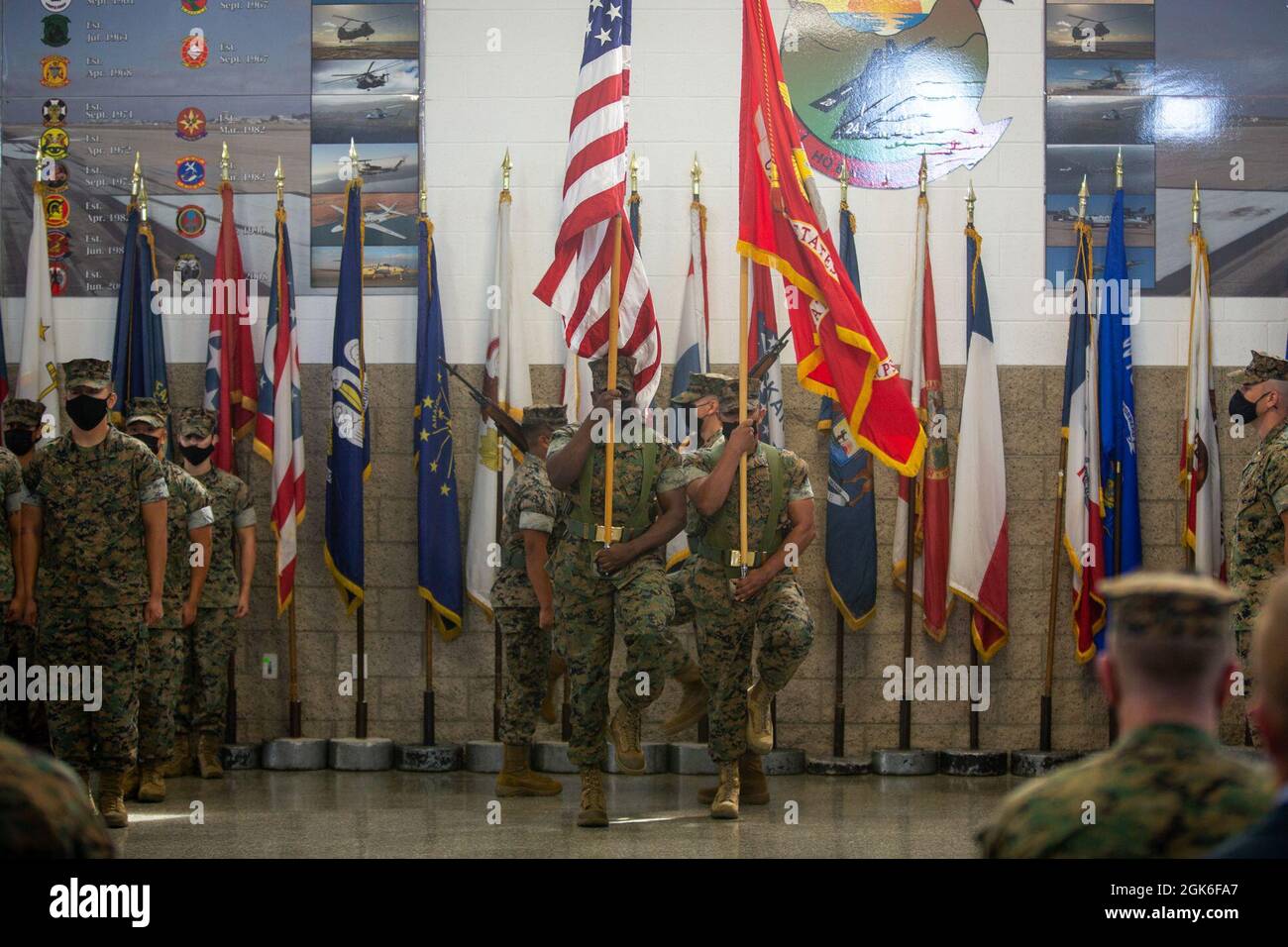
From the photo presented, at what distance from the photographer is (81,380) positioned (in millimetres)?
5949

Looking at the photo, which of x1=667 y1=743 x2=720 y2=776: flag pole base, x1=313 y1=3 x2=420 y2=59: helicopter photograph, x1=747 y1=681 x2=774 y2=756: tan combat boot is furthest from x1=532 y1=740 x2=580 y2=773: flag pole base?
x1=313 y1=3 x2=420 y2=59: helicopter photograph

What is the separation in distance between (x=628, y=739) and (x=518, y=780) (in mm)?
774

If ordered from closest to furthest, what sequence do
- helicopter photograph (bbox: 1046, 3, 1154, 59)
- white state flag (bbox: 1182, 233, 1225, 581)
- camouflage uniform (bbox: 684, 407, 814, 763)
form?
camouflage uniform (bbox: 684, 407, 814, 763) → white state flag (bbox: 1182, 233, 1225, 581) → helicopter photograph (bbox: 1046, 3, 1154, 59)

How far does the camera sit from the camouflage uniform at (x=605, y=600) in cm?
602

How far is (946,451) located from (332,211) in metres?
3.47

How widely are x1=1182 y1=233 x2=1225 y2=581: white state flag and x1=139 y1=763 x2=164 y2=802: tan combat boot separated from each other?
5011mm

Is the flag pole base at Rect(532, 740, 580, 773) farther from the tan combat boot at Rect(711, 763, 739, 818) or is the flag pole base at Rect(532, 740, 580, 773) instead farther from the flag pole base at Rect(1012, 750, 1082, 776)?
the flag pole base at Rect(1012, 750, 1082, 776)

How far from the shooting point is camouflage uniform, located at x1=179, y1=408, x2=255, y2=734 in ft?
24.9

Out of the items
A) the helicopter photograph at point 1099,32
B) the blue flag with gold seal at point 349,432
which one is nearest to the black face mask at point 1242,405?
the helicopter photograph at point 1099,32

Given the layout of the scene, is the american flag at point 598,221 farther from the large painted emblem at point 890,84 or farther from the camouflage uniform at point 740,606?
the large painted emblem at point 890,84
